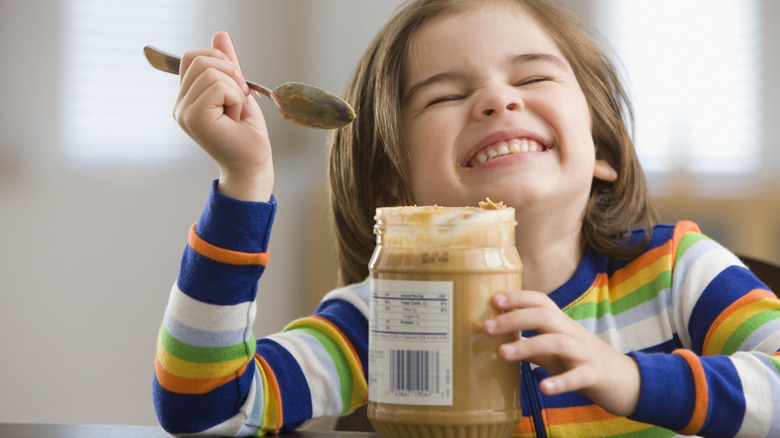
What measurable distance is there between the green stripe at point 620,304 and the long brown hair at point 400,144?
6cm

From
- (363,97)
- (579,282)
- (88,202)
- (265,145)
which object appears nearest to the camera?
(265,145)

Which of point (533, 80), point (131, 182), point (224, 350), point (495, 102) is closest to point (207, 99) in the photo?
point (224, 350)

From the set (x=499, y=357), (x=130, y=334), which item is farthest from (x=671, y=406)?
(x=130, y=334)

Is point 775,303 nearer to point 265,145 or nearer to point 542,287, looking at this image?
point 542,287

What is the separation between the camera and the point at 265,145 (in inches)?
29.8

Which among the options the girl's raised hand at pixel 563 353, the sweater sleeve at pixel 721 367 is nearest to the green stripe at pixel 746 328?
the sweater sleeve at pixel 721 367

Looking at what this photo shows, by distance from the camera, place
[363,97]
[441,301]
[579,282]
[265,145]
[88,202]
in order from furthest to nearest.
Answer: [88,202] → [363,97] → [579,282] → [265,145] → [441,301]

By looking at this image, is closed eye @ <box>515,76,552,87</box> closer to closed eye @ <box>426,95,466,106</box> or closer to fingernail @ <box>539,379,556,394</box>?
closed eye @ <box>426,95,466,106</box>

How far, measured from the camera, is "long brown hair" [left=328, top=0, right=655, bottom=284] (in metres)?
1.06

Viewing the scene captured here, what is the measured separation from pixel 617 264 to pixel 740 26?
1.78 meters

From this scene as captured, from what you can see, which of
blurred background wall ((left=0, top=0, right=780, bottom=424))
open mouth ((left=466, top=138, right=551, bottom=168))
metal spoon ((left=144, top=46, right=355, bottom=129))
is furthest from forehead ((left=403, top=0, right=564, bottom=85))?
blurred background wall ((left=0, top=0, right=780, bottom=424))

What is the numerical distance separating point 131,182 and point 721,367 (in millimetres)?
2077

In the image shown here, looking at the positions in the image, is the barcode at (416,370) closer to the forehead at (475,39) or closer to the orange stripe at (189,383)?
the orange stripe at (189,383)

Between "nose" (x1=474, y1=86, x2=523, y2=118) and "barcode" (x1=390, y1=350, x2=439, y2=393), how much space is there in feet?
1.41
